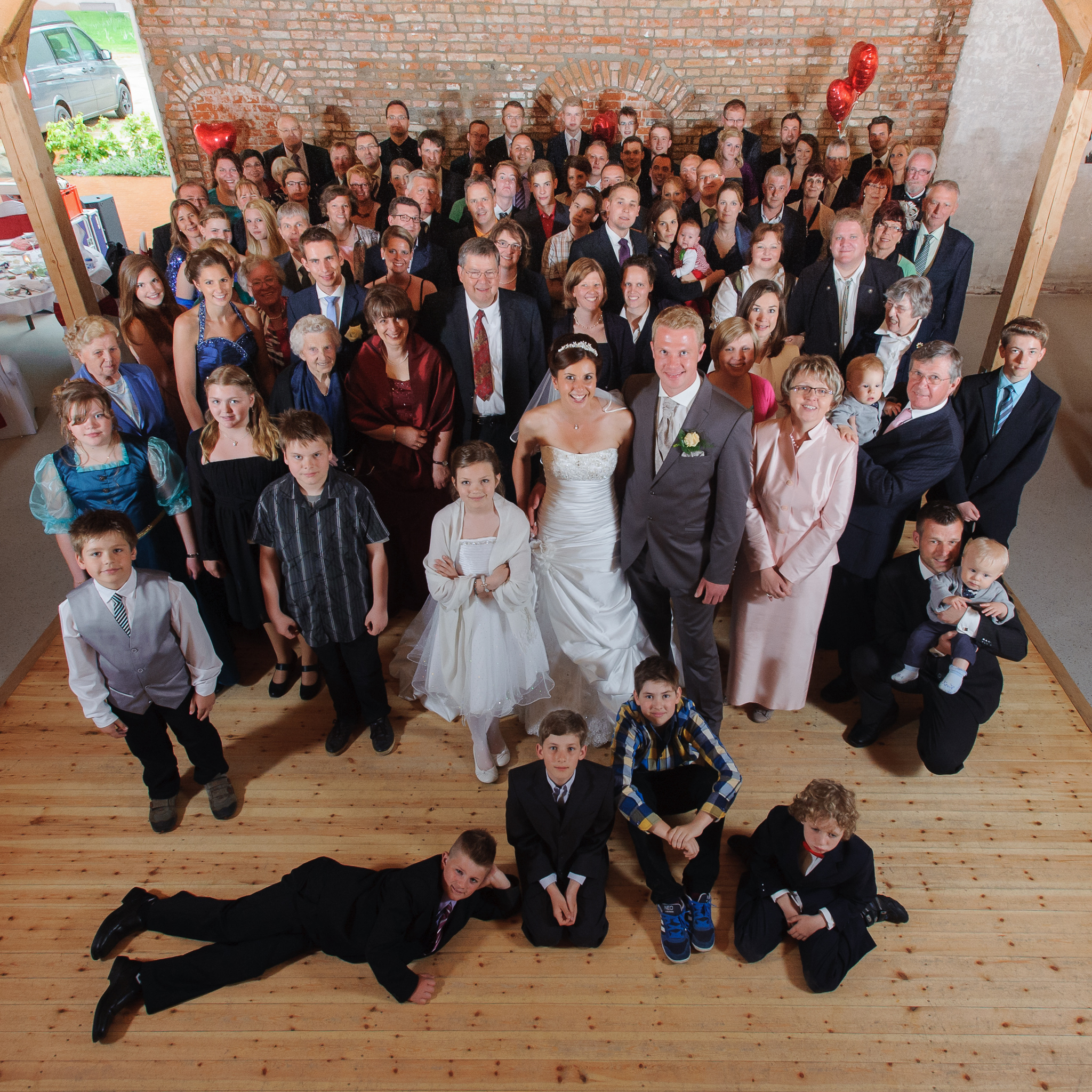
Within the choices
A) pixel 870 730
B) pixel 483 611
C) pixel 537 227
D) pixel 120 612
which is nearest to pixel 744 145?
pixel 537 227

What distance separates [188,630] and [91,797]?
108 centimetres

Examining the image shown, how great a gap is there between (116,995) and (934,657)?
3.37 meters

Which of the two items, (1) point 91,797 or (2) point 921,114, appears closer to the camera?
(1) point 91,797

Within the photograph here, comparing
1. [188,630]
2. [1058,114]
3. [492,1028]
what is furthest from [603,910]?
[1058,114]

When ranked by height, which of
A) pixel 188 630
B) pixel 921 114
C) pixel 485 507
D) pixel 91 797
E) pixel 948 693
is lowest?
pixel 91 797

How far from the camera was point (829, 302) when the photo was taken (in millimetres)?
4352

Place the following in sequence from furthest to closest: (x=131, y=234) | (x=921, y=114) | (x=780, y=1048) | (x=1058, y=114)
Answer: (x=131, y=234) → (x=921, y=114) → (x=1058, y=114) → (x=780, y=1048)

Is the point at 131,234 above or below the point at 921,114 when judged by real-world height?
below

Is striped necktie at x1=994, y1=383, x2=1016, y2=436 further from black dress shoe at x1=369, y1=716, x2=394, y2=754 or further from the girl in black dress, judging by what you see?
the girl in black dress

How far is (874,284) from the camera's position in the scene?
4.32m

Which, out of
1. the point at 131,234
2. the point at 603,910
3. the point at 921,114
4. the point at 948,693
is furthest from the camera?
the point at 131,234

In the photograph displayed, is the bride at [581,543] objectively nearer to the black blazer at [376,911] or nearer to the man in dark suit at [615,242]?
the black blazer at [376,911]

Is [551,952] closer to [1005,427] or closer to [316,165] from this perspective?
[1005,427]

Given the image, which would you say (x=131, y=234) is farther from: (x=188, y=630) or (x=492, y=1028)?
(x=492, y=1028)
